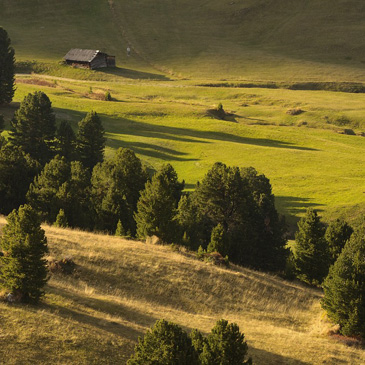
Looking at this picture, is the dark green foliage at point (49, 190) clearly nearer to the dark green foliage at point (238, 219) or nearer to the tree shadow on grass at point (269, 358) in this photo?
the dark green foliage at point (238, 219)

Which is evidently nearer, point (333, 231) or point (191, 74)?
point (333, 231)

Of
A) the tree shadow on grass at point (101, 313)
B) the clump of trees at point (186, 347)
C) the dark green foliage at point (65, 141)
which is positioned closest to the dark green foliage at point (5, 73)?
the dark green foliage at point (65, 141)

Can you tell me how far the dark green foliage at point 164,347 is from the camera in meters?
23.2

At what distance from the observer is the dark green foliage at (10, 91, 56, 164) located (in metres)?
85.6

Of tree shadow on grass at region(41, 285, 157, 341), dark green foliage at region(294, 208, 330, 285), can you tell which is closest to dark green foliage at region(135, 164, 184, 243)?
dark green foliage at region(294, 208, 330, 285)

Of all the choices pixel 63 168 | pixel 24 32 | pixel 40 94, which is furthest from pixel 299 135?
pixel 24 32

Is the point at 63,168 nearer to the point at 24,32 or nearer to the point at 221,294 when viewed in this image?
the point at 221,294

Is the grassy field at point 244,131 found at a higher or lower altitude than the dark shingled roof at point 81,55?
lower

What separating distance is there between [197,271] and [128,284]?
611 centimetres

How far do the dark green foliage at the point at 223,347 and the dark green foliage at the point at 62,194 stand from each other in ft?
113

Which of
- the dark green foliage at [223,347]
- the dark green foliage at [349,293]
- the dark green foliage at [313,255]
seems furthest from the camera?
the dark green foliage at [313,255]

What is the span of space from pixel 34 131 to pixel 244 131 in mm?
45269

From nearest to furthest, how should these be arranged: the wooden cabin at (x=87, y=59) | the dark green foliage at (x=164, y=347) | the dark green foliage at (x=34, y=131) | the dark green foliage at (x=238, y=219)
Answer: the dark green foliage at (x=164, y=347), the dark green foliage at (x=238, y=219), the dark green foliage at (x=34, y=131), the wooden cabin at (x=87, y=59)

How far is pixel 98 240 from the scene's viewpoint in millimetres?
43938
